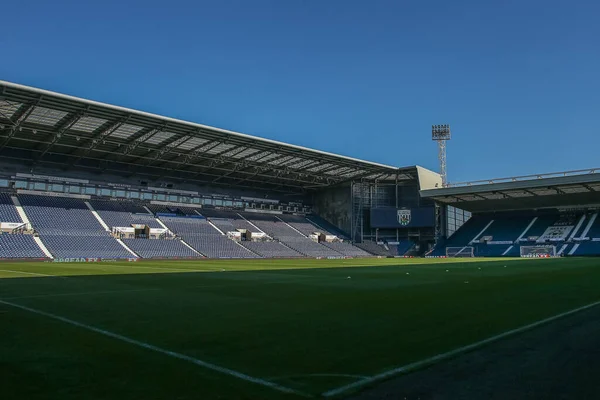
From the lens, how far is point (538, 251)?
6303 cm

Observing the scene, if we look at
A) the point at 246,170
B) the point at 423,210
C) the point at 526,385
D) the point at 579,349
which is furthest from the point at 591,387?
the point at 423,210

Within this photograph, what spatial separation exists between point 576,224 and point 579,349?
230 feet

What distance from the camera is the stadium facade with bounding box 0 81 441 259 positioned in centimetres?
4209

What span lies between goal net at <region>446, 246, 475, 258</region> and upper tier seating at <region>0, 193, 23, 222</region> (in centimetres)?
5741

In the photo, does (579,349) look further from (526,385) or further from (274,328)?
(274,328)

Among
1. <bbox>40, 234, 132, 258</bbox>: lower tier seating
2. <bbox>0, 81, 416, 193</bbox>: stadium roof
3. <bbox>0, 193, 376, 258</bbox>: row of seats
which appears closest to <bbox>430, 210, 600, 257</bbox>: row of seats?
<bbox>0, 81, 416, 193</bbox>: stadium roof

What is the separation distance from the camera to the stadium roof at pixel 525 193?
5800cm

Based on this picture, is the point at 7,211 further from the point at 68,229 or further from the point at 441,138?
the point at 441,138

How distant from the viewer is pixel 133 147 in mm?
→ 47500

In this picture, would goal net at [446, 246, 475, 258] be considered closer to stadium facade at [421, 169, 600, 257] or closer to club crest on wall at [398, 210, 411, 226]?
stadium facade at [421, 169, 600, 257]

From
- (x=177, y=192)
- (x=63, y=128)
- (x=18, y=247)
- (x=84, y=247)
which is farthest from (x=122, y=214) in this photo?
(x=63, y=128)

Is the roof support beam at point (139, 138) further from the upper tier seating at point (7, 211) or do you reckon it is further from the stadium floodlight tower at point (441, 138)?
the stadium floodlight tower at point (441, 138)

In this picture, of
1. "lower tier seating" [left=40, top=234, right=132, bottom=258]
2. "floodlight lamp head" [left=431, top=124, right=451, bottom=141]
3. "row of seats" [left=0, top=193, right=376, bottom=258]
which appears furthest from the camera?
"floodlight lamp head" [left=431, top=124, right=451, bottom=141]

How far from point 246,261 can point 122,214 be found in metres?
21.4
